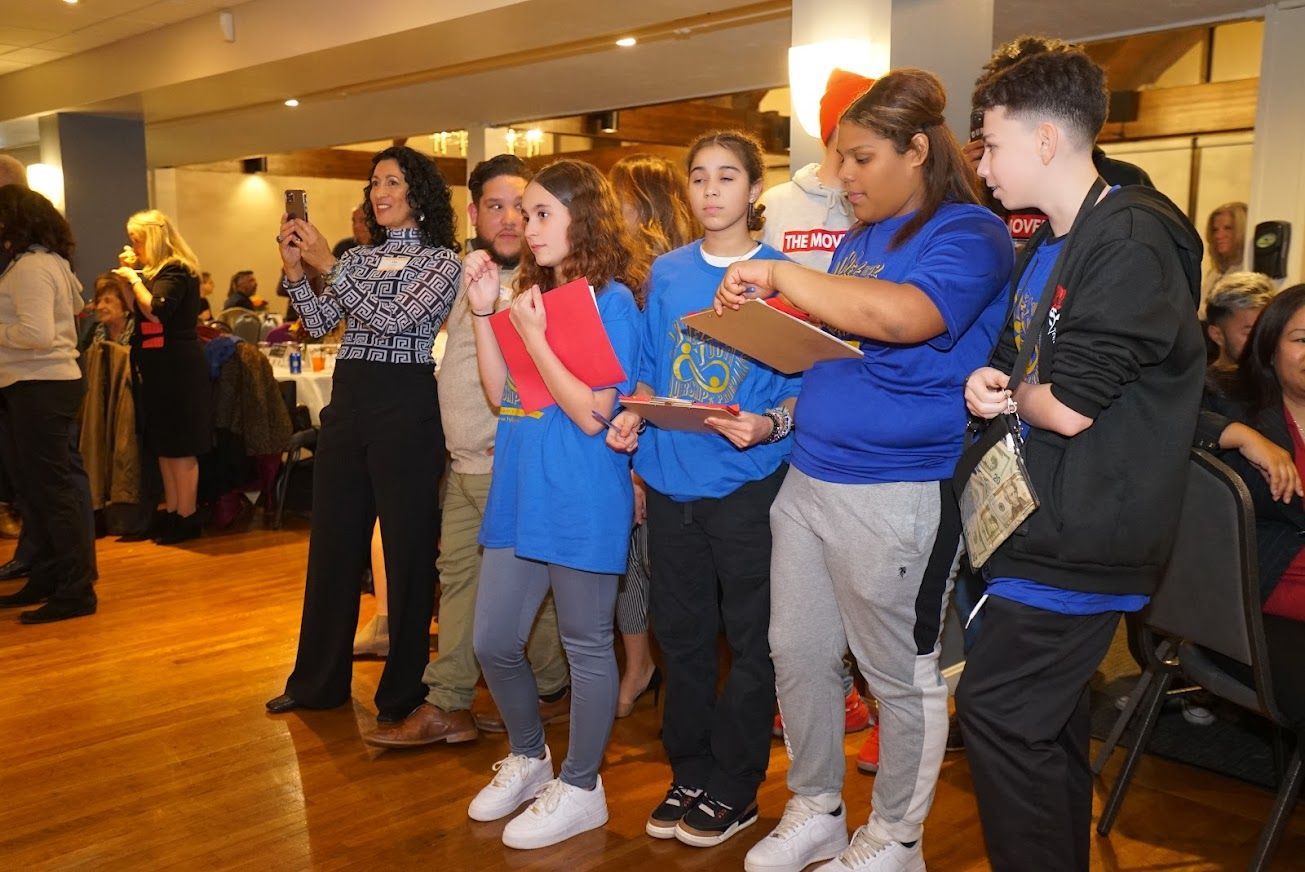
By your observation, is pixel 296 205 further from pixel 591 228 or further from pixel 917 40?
pixel 917 40

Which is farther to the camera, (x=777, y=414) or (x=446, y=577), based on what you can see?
(x=446, y=577)

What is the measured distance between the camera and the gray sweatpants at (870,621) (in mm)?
2203

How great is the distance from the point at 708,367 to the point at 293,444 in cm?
407

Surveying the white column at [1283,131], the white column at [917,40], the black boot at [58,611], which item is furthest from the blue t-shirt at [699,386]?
the white column at [1283,131]

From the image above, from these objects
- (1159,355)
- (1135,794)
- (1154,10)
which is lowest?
(1135,794)

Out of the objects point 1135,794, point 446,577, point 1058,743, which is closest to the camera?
point 1058,743

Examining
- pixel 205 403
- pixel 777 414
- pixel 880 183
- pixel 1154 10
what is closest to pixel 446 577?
pixel 777 414

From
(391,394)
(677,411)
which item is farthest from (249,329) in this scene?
(677,411)

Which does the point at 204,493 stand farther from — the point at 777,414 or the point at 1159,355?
the point at 1159,355

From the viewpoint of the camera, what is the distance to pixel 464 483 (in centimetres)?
318

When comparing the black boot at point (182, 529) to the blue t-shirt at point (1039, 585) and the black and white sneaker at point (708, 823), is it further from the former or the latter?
the blue t-shirt at point (1039, 585)

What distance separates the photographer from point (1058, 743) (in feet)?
6.41

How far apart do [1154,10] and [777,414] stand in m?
4.21

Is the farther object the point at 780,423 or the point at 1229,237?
the point at 1229,237
